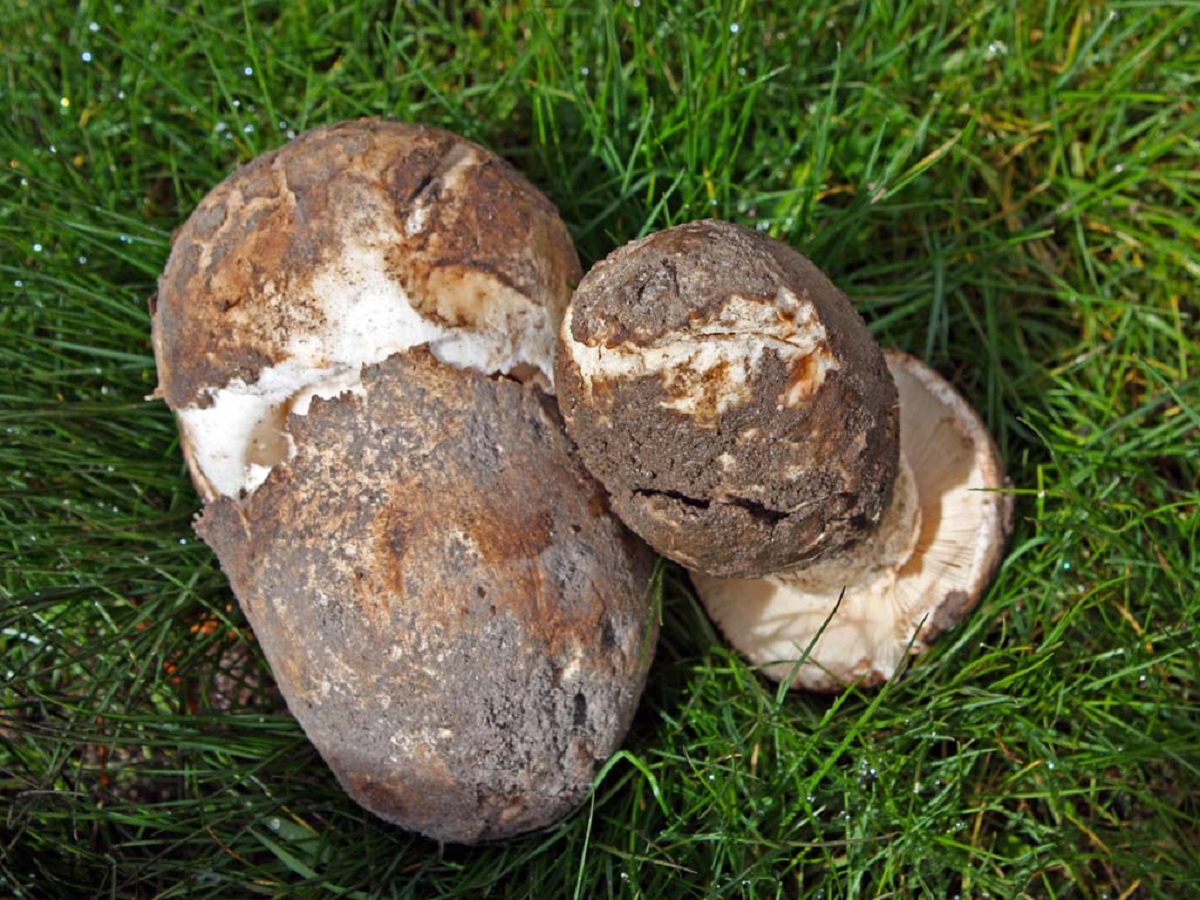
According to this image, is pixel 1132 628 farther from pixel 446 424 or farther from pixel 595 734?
pixel 446 424

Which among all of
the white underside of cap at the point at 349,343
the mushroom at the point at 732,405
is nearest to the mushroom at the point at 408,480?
the white underside of cap at the point at 349,343

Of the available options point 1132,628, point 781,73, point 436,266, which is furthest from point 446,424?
point 1132,628

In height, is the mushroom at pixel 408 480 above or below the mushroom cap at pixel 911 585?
above

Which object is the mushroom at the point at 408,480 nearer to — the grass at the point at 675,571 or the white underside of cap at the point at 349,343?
the white underside of cap at the point at 349,343

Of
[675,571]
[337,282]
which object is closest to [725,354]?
[337,282]

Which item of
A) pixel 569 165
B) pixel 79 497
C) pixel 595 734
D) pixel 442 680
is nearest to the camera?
pixel 442 680

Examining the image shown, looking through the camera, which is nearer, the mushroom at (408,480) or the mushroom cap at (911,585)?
the mushroom at (408,480)
